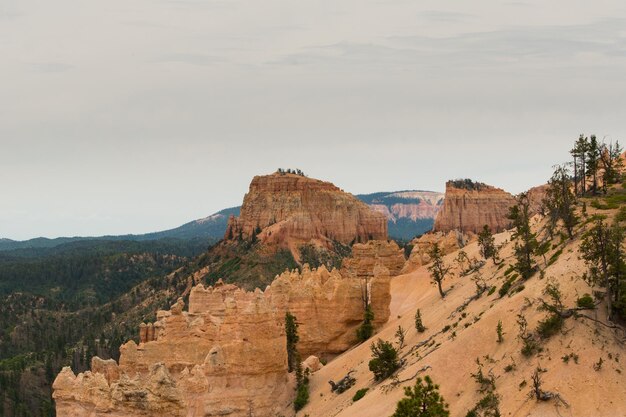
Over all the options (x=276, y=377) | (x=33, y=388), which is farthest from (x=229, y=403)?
(x=33, y=388)

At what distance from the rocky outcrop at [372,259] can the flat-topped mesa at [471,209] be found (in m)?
91.0

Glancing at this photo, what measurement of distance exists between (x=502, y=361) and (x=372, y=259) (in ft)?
143

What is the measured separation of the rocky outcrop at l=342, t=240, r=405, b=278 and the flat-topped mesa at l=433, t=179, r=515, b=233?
9097cm

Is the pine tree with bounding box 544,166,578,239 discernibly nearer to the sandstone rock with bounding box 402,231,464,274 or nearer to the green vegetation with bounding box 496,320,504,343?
the green vegetation with bounding box 496,320,504,343

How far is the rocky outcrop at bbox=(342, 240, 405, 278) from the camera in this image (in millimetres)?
87188

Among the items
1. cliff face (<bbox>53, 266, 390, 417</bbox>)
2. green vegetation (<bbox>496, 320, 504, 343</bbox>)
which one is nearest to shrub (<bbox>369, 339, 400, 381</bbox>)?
cliff face (<bbox>53, 266, 390, 417</bbox>)

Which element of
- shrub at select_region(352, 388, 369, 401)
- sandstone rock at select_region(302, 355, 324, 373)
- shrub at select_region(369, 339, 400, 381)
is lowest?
shrub at select_region(352, 388, 369, 401)

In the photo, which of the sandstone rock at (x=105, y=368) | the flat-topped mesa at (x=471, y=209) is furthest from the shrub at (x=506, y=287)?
the flat-topped mesa at (x=471, y=209)

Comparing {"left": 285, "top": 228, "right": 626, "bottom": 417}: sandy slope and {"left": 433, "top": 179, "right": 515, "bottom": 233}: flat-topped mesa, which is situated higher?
{"left": 433, "top": 179, "right": 515, "bottom": 233}: flat-topped mesa

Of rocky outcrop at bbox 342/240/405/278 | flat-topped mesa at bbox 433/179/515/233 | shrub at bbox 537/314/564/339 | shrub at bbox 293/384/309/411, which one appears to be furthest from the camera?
flat-topped mesa at bbox 433/179/515/233

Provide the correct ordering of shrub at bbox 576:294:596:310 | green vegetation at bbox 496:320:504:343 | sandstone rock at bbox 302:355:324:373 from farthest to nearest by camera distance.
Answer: sandstone rock at bbox 302:355:324:373 → green vegetation at bbox 496:320:504:343 → shrub at bbox 576:294:596:310

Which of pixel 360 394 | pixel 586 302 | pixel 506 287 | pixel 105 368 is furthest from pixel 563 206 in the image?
pixel 105 368

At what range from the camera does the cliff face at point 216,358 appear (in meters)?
39.0

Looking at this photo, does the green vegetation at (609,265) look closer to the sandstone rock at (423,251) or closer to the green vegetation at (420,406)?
the green vegetation at (420,406)
